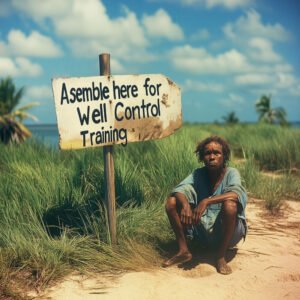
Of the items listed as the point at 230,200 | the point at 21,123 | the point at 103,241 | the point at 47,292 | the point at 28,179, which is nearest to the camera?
the point at 47,292

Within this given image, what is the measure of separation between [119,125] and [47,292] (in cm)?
147

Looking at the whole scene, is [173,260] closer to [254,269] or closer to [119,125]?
[254,269]

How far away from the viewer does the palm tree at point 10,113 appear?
24.8 meters

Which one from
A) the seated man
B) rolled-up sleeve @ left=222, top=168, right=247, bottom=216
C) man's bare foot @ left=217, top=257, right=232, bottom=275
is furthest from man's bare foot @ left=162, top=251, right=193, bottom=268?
rolled-up sleeve @ left=222, top=168, right=247, bottom=216

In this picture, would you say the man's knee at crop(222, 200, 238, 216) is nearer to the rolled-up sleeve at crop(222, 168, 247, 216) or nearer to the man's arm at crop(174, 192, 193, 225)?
the rolled-up sleeve at crop(222, 168, 247, 216)

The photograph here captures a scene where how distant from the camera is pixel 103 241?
3.67 metres

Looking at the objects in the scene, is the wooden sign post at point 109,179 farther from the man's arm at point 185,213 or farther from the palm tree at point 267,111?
the palm tree at point 267,111

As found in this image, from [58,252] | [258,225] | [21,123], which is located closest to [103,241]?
[58,252]

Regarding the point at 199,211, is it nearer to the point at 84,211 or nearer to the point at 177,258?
the point at 177,258

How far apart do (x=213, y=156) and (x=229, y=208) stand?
1.64 feet

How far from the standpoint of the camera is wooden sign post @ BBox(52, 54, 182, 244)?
11.4 ft

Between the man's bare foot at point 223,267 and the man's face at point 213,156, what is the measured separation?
750 mm

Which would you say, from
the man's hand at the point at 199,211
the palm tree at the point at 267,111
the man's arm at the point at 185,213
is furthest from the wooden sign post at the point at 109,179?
the palm tree at the point at 267,111

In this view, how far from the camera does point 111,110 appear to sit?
3.68 m
